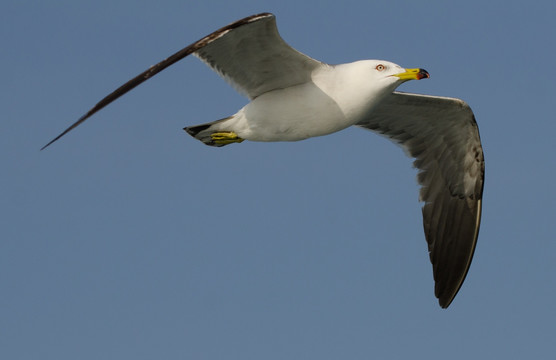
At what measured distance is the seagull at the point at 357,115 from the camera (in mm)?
11570

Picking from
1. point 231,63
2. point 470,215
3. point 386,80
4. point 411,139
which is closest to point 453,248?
point 470,215

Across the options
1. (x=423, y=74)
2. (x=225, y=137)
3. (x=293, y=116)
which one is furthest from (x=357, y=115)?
(x=225, y=137)

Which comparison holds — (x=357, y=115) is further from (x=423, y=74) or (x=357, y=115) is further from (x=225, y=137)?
(x=225, y=137)

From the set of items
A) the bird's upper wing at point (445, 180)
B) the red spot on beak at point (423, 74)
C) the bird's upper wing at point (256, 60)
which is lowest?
the bird's upper wing at point (445, 180)

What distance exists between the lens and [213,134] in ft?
42.5

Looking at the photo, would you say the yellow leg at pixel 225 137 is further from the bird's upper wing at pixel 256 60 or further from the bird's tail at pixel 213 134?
the bird's upper wing at pixel 256 60

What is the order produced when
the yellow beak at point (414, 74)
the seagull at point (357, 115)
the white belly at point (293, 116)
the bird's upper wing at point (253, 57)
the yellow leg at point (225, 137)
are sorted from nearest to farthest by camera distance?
1. the bird's upper wing at point (253, 57)
2. the seagull at point (357, 115)
3. the yellow beak at point (414, 74)
4. the white belly at point (293, 116)
5. the yellow leg at point (225, 137)

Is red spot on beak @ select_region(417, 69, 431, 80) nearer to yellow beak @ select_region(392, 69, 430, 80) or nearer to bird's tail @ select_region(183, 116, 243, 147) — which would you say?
yellow beak @ select_region(392, 69, 430, 80)

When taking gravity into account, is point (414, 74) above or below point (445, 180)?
above

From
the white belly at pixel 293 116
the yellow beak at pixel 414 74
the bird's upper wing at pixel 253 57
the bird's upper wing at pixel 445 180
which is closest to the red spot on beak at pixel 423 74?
the yellow beak at pixel 414 74

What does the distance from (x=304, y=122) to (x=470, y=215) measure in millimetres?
4620

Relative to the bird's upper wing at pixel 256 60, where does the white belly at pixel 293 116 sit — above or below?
below

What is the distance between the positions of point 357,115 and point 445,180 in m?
3.79

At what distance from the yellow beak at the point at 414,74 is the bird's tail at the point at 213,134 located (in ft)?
8.30
